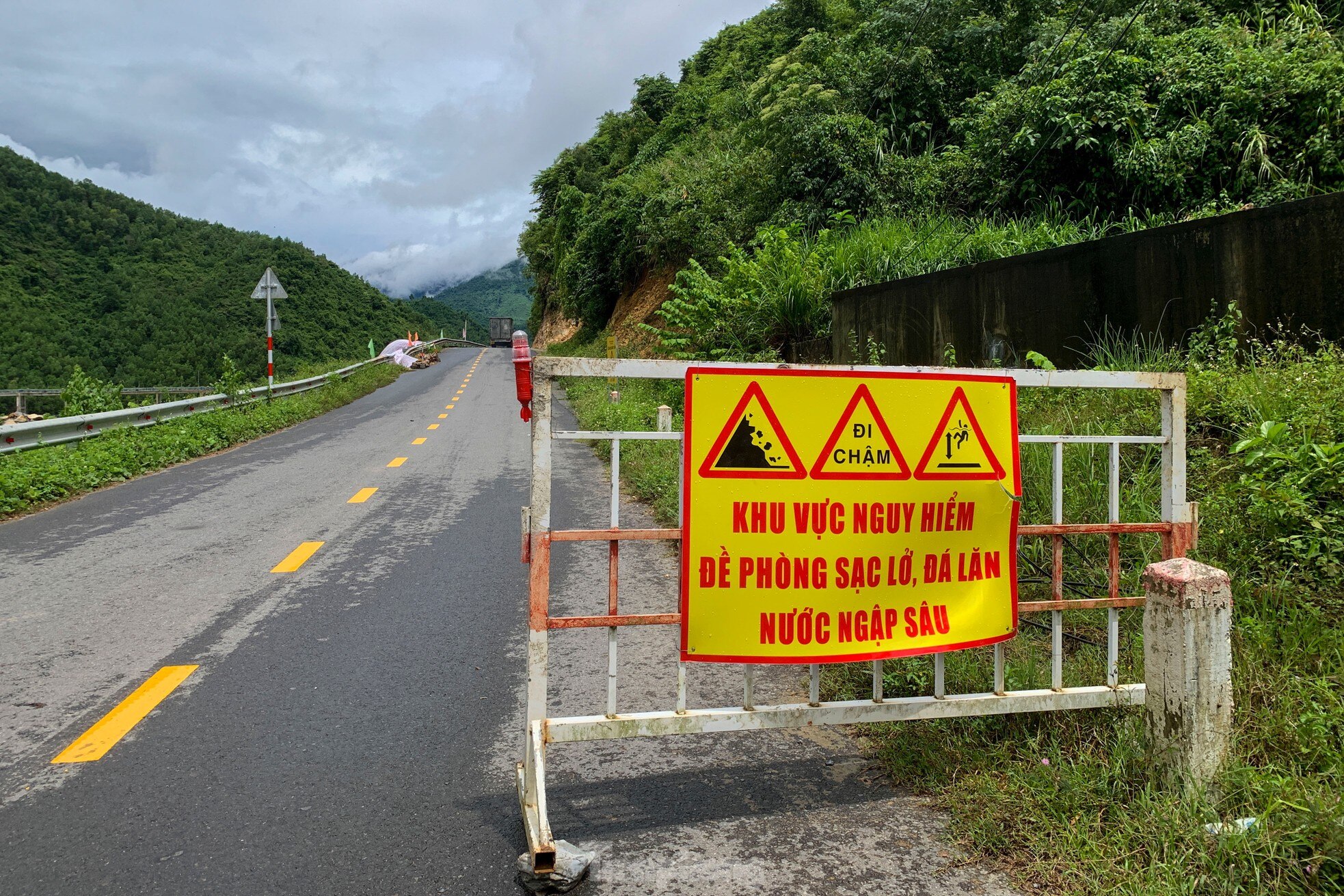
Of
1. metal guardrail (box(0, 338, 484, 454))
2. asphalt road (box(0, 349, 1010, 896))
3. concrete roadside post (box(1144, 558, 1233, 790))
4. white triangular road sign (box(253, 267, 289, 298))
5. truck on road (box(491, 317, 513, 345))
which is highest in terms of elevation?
truck on road (box(491, 317, 513, 345))

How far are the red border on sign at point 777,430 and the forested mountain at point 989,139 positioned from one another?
24.5 ft

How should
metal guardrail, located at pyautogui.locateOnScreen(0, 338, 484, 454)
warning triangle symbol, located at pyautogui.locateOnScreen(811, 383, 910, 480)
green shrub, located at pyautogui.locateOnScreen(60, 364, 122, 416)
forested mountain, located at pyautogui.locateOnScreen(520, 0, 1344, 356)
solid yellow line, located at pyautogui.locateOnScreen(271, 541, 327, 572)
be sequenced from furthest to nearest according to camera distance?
1. green shrub, located at pyautogui.locateOnScreen(60, 364, 122, 416)
2. metal guardrail, located at pyautogui.locateOnScreen(0, 338, 484, 454)
3. forested mountain, located at pyautogui.locateOnScreen(520, 0, 1344, 356)
4. solid yellow line, located at pyautogui.locateOnScreen(271, 541, 327, 572)
5. warning triangle symbol, located at pyautogui.locateOnScreen(811, 383, 910, 480)

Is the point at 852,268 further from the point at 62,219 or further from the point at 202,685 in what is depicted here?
the point at 62,219

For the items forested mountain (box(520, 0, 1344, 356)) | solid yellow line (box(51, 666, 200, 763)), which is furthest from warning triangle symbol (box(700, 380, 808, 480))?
forested mountain (box(520, 0, 1344, 356))

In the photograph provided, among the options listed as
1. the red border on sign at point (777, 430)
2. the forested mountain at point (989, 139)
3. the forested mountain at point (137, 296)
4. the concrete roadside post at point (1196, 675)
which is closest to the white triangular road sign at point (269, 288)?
the forested mountain at point (989, 139)

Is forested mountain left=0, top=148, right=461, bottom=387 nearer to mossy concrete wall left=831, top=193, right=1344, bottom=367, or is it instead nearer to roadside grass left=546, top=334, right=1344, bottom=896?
mossy concrete wall left=831, top=193, right=1344, bottom=367

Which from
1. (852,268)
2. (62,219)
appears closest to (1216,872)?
(852,268)

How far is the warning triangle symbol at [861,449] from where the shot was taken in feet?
10.8

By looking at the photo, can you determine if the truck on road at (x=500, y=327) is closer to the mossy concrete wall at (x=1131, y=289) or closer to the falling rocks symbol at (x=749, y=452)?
the mossy concrete wall at (x=1131, y=289)

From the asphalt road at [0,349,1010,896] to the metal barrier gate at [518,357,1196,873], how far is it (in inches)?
14.1

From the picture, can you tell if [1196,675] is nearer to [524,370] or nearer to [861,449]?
[861,449]

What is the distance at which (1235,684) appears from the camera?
3564 mm

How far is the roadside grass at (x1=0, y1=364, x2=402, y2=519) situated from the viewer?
10.1m

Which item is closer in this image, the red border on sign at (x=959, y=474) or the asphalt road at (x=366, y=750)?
the asphalt road at (x=366, y=750)
